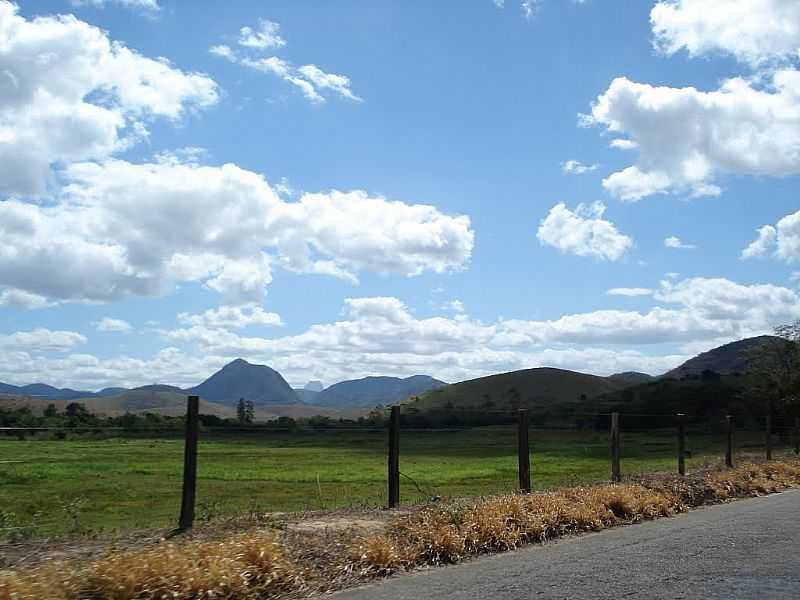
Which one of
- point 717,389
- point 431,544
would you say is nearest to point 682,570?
point 431,544

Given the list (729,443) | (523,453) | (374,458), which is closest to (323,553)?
(523,453)

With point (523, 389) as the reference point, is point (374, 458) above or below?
below

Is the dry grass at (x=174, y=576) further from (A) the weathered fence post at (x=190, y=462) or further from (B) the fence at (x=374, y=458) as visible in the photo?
(B) the fence at (x=374, y=458)

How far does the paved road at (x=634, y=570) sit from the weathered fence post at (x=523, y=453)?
7.90ft

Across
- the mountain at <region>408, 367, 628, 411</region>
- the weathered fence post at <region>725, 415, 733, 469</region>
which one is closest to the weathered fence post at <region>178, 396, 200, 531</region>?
the weathered fence post at <region>725, 415, 733, 469</region>

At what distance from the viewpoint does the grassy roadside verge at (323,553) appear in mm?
6926

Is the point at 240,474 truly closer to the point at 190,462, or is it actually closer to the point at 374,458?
the point at 374,458

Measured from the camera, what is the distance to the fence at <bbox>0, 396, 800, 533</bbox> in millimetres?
13126

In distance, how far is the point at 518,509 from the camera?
37.3 ft

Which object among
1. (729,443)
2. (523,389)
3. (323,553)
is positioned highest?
(523,389)

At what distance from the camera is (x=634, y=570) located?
338 inches

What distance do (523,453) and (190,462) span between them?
6.46 m

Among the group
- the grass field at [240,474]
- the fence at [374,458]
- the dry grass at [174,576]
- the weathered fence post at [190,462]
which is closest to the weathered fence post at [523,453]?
the fence at [374,458]

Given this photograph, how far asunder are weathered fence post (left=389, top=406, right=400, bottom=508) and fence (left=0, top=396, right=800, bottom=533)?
0.02 metres
